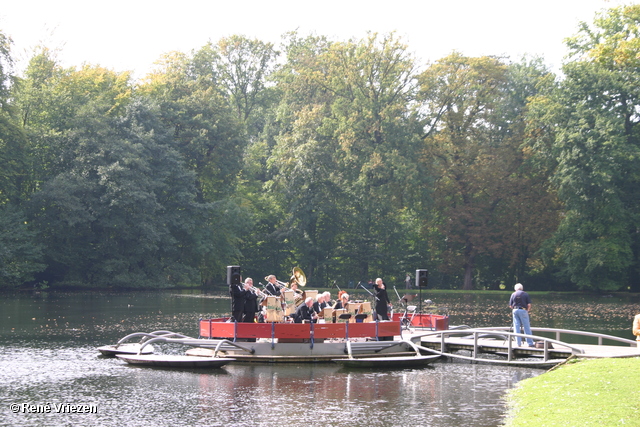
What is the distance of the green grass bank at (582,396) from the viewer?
1280 centimetres

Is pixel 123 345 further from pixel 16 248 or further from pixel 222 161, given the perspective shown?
pixel 222 161

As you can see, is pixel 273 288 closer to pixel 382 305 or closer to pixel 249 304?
pixel 249 304

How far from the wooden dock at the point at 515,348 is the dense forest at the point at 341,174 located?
3966 cm

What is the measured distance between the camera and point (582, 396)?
575 inches

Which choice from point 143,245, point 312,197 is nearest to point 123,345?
point 143,245

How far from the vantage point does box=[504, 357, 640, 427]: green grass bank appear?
12805 millimetres

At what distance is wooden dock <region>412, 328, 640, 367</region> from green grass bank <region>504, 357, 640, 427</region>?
1.64m

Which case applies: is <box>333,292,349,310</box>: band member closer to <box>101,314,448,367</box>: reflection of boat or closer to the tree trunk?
<box>101,314,448,367</box>: reflection of boat

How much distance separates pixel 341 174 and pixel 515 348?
166ft

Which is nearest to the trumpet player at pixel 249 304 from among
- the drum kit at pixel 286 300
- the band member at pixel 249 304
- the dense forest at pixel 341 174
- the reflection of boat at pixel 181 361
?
the band member at pixel 249 304

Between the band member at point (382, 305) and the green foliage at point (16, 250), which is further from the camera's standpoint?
the green foliage at point (16, 250)

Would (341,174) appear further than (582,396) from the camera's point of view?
Yes

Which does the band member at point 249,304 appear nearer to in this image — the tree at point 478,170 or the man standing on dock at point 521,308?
the man standing on dock at point 521,308

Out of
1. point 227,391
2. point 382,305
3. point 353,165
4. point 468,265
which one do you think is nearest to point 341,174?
point 353,165
